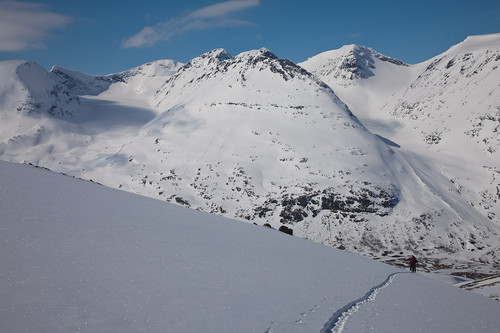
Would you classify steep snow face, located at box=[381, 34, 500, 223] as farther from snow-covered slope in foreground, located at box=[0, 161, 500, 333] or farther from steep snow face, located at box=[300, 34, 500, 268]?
snow-covered slope in foreground, located at box=[0, 161, 500, 333]

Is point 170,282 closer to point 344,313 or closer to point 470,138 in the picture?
point 344,313

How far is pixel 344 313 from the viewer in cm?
1098

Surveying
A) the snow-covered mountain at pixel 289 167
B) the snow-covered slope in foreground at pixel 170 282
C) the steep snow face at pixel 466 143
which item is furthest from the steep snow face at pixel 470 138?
the snow-covered slope in foreground at pixel 170 282

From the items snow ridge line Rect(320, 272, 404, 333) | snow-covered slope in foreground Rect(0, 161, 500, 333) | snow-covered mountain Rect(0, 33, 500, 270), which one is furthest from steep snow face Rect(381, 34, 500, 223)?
snow ridge line Rect(320, 272, 404, 333)

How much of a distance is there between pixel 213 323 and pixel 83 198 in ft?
37.5

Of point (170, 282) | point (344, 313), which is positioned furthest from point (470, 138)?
point (170, 282)

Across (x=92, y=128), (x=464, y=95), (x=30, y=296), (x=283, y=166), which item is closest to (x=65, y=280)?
(x=30, y=296)

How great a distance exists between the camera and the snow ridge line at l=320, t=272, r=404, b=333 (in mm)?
9677

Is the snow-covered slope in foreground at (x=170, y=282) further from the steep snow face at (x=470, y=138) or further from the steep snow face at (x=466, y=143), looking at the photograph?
the steep snow face at (x=470, y=138)

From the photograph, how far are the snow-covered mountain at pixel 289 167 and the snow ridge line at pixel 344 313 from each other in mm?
79930

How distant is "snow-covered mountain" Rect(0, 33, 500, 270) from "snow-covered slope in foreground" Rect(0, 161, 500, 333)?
260 ft

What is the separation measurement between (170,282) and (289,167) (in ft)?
380

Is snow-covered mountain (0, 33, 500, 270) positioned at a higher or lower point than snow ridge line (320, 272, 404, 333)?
higher

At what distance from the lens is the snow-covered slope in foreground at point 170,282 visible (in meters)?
7.44
